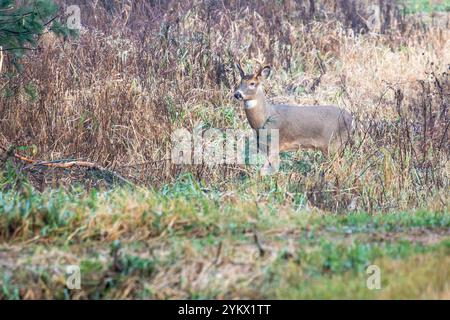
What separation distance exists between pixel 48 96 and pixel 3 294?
6118 millimetres

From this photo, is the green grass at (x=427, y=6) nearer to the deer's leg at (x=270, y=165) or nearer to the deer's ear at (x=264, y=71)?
the deer's ear at (x=264, y=71)

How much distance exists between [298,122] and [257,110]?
21.0 inches

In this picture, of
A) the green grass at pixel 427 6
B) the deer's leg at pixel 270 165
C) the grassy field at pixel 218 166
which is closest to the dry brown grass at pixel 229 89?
the grassy field at pixel 218 166

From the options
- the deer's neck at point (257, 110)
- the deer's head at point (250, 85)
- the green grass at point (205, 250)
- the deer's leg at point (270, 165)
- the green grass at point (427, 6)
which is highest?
the green grass at point (427, 6)

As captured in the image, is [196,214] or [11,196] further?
→ [11,196]

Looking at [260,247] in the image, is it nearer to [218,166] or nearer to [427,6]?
[218,166]

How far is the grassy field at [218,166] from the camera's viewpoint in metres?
5.83

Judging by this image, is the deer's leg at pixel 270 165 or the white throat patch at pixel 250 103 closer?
the deer's leg at pixel 270 165

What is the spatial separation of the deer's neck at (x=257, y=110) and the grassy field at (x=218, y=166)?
644 mm

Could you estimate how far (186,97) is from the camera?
12648 millimetres

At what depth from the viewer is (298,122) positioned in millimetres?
11203

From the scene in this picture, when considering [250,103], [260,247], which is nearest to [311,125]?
[250,103]
